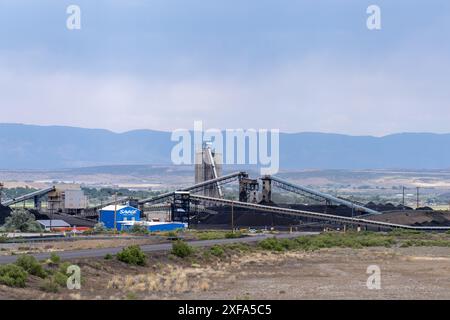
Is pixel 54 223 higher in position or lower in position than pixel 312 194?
lower

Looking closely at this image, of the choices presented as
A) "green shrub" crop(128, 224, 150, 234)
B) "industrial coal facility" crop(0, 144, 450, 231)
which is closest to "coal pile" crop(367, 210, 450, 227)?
"industrial coal facility" crop(0, 144, 450, 231)

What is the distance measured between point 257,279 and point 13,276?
14292 mm

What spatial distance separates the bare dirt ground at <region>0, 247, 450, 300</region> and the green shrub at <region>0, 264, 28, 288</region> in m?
0.55

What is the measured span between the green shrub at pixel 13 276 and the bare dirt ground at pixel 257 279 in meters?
0.55

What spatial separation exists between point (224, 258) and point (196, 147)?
360 ft

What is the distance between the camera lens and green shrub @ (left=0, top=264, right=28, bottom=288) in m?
31.3

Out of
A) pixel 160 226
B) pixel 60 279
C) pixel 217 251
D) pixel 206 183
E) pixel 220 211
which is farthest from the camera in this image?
pixel 206 183

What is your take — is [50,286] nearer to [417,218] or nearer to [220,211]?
[417,218]

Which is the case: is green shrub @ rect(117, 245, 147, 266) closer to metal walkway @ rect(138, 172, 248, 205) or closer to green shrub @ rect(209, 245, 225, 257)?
green shrub @ rect(209, 245, 225, 257)

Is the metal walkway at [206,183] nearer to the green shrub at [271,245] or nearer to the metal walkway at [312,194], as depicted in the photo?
the metal walkway at [312,194]

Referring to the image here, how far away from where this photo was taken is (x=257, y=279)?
42312 mm

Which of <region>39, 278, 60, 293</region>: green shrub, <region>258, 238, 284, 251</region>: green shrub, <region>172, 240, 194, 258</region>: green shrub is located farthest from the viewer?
<region>258, 238, 284, 251</region>: green shrub

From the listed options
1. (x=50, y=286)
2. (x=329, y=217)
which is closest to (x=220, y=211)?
(x=329, y=217)
